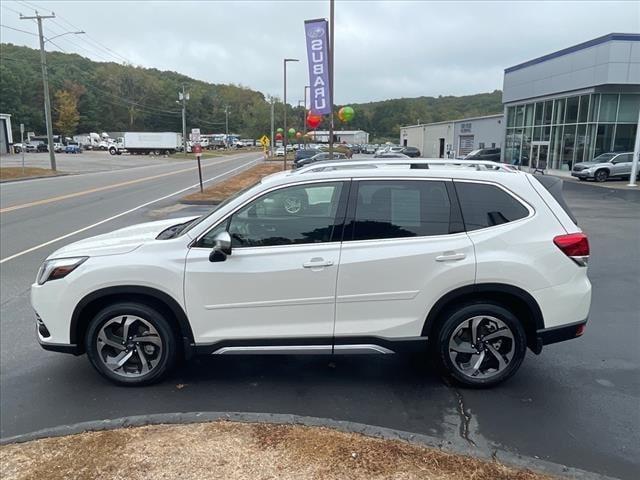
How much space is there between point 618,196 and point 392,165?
20.0 metres

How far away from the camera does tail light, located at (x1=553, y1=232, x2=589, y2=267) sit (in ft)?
12.1

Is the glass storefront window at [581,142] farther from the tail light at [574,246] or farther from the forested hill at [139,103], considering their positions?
the forested hill at [139,103]

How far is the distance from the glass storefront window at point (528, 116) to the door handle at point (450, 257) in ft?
128

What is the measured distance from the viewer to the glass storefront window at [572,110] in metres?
32.2

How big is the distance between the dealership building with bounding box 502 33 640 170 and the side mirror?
32.2 metres

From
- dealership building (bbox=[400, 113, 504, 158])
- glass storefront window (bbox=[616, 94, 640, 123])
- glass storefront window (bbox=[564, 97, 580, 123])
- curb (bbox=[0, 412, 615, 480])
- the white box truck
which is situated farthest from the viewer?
the white box truck

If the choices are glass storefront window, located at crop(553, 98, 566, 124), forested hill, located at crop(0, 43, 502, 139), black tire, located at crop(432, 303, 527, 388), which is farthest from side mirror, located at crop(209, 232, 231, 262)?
forested hill, located at crop(0, 43, 502, 139)

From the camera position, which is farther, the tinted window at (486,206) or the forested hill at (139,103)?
the forested hill at (139,103)

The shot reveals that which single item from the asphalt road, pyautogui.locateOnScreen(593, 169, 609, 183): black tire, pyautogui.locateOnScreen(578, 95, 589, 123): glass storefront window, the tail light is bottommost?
the asphalt road

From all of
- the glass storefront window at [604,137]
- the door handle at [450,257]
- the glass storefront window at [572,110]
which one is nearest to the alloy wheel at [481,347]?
the door handle at [450,257]

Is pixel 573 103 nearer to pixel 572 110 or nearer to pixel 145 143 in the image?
pixel 572 110

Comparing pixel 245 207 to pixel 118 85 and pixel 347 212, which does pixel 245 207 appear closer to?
pixel 347 212

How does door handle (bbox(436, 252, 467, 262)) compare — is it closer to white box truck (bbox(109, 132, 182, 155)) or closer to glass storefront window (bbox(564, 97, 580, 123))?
glass storefront window (bbox(564, 97, 580, 123))

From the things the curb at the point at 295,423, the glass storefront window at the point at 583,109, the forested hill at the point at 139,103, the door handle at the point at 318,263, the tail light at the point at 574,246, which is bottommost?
the curb at the point at 295,423
